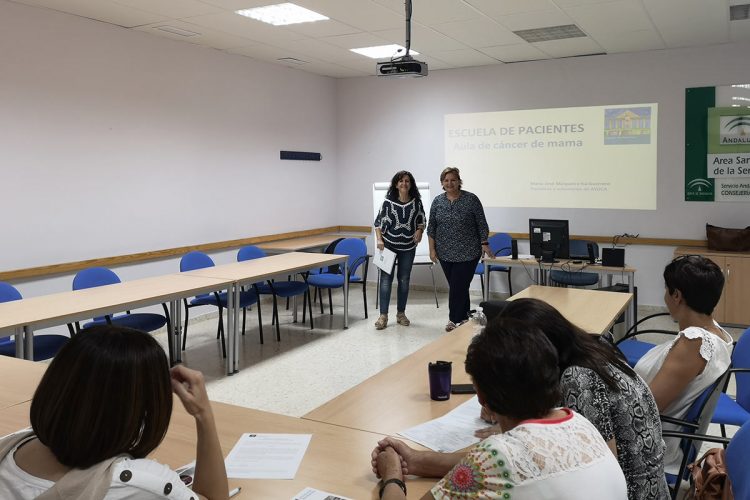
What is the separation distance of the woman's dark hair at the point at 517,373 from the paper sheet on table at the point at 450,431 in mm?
515

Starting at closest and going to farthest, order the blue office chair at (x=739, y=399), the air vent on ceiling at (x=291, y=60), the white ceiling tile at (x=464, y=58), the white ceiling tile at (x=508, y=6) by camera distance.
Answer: the blue office chair at (x=739, y=399), the white ceiling tile at (x=508, y=6), the white ceiling tile at (x=464, y=58), the air vent on ceiling at (x=291, y=60)

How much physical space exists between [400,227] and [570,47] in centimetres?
271

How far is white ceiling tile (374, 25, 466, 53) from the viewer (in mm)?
5859

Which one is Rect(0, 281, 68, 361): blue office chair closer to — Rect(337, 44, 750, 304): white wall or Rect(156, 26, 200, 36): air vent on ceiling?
Rect(156, 26, 200, 36): air vent on ceiling

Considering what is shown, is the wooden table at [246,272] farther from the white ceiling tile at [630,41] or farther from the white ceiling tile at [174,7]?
the white ceiling tile at [630,41]

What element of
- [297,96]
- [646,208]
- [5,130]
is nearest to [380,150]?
[297,96]

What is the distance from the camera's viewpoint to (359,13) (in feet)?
17.0

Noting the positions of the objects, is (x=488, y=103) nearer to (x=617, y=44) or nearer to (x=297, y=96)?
(x=617, y=44)

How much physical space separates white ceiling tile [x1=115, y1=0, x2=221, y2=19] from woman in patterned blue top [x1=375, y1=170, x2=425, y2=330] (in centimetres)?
243

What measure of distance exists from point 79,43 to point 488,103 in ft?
15.5

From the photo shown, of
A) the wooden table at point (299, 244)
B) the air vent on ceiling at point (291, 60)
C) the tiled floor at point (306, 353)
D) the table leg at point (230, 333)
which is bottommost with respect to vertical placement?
the tiled floor at point (306, 353)

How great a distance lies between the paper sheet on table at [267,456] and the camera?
5.34ft

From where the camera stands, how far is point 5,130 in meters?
4.77

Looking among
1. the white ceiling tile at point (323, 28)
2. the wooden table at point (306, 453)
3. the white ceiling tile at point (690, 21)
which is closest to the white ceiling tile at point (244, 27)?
the white ceiling tile at point (323, 28)
